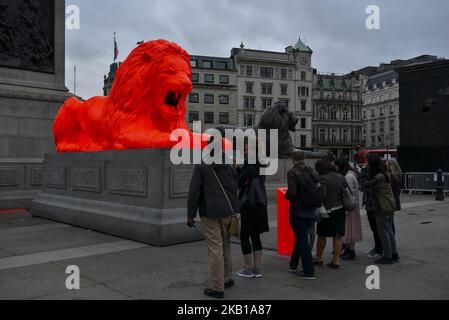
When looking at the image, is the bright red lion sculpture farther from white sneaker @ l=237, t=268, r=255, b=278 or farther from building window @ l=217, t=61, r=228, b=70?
building window @ l=217, t=61, r=228, b=70

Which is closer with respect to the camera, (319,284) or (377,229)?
(319,284)

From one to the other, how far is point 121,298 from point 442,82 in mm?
20389

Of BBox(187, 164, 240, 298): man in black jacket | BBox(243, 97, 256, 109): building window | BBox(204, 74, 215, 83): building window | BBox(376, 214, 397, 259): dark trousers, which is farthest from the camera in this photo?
BBox(243, 97, 256, 109): building window

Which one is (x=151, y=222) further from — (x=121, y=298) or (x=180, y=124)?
(x=121, y=298)

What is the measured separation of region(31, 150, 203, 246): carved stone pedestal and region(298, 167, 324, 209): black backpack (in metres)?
2.77

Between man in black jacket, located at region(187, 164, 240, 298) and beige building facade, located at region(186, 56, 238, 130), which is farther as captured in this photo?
beige building facade, located at region(186, 56, 238, 130)

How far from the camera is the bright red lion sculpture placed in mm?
8297

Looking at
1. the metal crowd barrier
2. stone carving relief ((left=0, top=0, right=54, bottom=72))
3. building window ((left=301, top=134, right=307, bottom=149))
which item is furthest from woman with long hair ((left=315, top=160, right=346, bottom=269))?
building window ((left=301, top=134, right=307, bottom=149))

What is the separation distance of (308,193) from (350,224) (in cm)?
178

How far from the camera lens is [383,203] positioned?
6.30m

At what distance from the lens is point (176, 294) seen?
4.66 m

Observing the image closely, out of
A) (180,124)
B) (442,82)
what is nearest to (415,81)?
(442,82)

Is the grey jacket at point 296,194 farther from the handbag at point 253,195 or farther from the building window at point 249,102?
the building window at point 249,102

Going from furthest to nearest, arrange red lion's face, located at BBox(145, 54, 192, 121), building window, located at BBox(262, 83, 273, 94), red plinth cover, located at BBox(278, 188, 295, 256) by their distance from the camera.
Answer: building window, located at BBox(262, 83, 273, 94) → red lion's face, located at BBox(145, 54, 192, 121) → red plinth cover, located at BBox(278, 188, 295, 256)
